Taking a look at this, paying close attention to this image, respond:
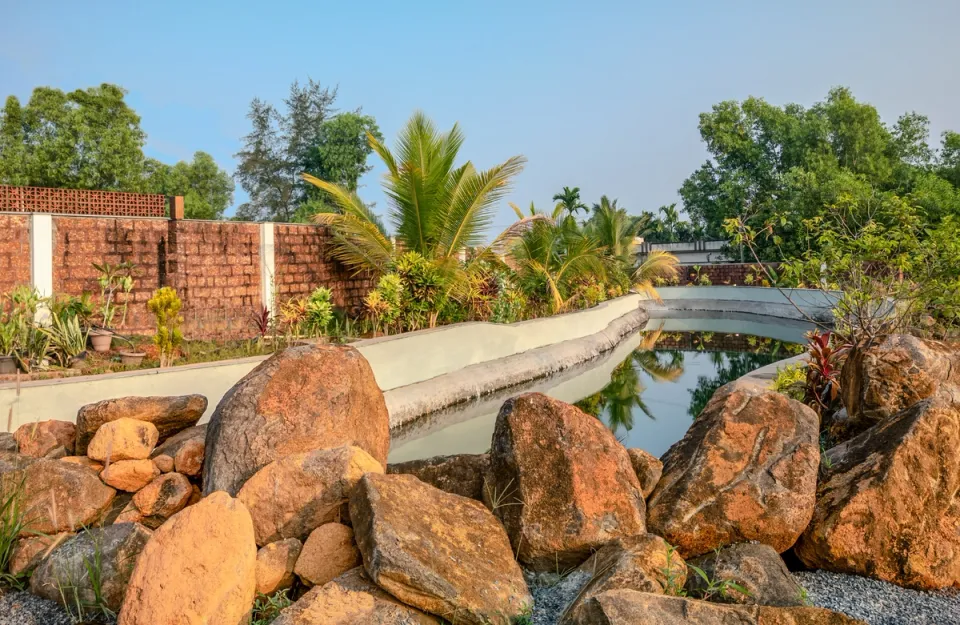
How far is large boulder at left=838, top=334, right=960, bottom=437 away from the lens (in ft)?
17.2

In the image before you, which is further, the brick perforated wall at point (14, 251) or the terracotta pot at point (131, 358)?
the brick perforated wall at point (14, 251)

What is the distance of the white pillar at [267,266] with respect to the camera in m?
13.5

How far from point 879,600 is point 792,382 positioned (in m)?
4.77

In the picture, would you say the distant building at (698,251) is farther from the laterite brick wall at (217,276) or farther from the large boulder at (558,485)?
the large boulder at (558,485)

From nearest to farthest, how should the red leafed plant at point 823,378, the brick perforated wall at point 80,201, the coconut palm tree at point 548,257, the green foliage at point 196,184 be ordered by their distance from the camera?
the red leafed plant at point 823,378, the brick perforated wall at point 80,201, the coconut palm tree at point 548,257, the green foliage at point 196,184

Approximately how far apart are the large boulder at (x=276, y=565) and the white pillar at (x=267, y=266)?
1051 centimetres

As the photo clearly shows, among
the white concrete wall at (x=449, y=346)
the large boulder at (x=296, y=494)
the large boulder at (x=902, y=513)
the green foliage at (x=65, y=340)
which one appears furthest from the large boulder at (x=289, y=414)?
the green foliage at (x=65, y=340)

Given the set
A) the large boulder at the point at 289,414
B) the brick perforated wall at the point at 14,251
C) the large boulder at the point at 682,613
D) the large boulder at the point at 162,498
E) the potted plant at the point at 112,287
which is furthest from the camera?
the potted plant at the point at 112,287

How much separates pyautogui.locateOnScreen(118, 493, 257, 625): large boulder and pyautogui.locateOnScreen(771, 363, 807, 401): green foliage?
19.8 feet

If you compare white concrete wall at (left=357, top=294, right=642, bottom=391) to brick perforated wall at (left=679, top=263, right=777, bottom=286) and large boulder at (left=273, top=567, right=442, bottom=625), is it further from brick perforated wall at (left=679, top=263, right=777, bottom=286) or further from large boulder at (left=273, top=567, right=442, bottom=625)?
brick perforated wall at (left=679, top=263, right=777, bottom=286)

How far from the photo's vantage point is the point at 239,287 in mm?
13258

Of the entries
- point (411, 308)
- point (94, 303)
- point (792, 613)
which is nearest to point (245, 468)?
point (792, 613)

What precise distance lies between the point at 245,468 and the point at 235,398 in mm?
459

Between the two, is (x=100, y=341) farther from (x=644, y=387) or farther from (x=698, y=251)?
(x=698, y=251)
